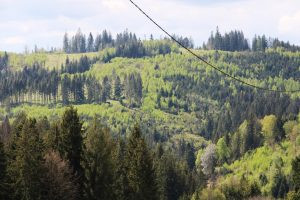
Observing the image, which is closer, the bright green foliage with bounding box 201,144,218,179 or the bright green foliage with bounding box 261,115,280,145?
the bright green foliage with bounding box 261,115,280,145

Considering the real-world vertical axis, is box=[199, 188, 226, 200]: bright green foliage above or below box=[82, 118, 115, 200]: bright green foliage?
below

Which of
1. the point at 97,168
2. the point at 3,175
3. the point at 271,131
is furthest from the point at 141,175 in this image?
the point at 271,131

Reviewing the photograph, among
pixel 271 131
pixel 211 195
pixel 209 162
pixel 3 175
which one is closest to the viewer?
pixel 3 175

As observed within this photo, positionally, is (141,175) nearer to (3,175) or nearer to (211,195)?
(3,175)

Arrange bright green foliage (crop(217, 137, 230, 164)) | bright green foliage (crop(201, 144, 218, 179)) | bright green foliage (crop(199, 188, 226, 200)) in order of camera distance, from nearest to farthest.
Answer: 1. bright green foliage (crop(199, 188, 226, 200))
2. bright green foliage (crop(201, 144, 218, 179))
3. bright green foliage (crop(217, 137, 230, 164))

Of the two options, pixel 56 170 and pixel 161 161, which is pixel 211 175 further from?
pixel 56 170

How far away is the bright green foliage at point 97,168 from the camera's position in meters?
56.3

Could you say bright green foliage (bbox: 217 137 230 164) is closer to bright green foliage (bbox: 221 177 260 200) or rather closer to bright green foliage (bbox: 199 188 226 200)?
bright green foliage (bbox: 221 177 260 200)

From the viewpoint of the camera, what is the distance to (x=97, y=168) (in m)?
56.4

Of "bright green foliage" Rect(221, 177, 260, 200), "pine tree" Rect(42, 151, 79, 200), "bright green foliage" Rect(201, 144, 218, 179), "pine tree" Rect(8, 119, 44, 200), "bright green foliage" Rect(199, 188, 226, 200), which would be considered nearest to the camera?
"pine tree" Rect(8, 119, 44, 200)

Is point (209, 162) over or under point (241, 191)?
under

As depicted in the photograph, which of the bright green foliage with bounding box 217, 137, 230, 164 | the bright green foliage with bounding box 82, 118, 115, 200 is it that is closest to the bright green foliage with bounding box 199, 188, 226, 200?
the bright green foliage with bounding box 217, 137, 230, 164

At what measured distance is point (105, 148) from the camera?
57062mm

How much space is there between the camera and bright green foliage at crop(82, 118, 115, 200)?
185 feet
